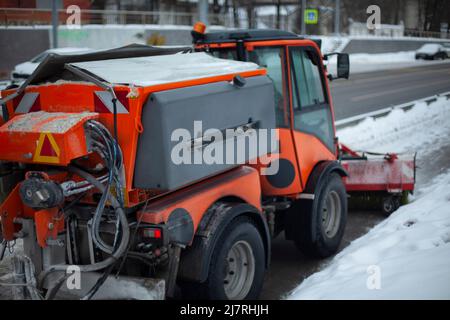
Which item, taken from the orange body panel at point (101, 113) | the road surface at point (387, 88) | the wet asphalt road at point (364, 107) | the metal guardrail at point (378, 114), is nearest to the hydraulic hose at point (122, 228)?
the orange body panel at point (101, 113)

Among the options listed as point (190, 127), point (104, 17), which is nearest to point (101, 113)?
→ point (190, 127)

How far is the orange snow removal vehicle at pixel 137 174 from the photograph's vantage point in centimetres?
382

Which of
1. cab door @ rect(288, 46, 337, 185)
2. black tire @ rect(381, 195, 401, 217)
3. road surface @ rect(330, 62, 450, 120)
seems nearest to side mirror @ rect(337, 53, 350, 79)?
cab door @ rect(288, 46, 337, 185)

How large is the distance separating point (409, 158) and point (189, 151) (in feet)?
15.0

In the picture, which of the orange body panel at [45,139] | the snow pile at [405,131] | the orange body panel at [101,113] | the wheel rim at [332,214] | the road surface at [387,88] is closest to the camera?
the orange body panel at [45,139]

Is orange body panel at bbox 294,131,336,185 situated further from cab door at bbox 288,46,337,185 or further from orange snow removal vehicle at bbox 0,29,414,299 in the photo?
orange snow removal vehicle at bbox 0,29,414,299

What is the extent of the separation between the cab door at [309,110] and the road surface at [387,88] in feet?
27.8

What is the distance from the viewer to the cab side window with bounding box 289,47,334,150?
5891mm

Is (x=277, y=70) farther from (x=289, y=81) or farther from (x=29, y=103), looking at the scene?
(x=29, y=103)

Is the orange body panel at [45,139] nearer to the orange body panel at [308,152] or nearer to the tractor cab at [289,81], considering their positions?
the tractor cab at [289,81]

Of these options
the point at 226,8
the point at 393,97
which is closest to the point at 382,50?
the point at 393,97

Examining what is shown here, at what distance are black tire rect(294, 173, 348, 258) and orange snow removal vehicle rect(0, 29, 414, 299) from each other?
955 mm

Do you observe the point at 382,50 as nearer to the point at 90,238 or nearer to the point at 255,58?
the point at 255,58

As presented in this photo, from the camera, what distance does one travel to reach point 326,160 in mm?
6359
